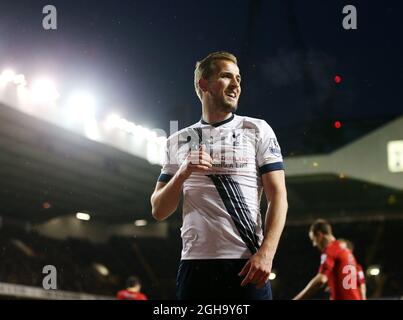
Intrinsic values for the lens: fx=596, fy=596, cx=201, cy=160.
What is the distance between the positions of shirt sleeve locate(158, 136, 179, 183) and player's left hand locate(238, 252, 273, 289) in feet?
1.64

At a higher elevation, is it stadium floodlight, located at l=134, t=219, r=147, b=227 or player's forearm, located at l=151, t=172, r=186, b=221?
stadium floodlight, located at l=134, t=219, r=147, b=227

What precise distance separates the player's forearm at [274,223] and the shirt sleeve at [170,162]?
1.40 ft

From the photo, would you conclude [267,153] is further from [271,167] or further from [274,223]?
[274,223]

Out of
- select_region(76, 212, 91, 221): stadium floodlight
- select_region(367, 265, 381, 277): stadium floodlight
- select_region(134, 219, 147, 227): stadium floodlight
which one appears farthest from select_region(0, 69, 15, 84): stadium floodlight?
select_region(367, 265, 381, 277): stadium floodlight

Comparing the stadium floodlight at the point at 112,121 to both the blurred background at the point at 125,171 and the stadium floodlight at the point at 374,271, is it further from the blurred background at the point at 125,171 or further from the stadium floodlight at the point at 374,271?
the stadium floodlight at the point at 374,271

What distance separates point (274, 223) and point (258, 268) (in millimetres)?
164

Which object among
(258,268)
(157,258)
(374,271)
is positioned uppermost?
(157,258)

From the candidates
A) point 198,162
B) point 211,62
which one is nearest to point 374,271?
point 211,62

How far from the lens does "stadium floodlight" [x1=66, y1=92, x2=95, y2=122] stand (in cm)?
1218

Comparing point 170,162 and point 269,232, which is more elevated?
point 170,162

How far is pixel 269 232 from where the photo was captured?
1979mm

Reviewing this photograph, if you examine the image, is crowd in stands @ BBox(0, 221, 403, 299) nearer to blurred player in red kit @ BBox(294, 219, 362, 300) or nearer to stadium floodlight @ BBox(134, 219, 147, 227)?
stadium floodlight @ BBox(134, 219, 147, 227)
